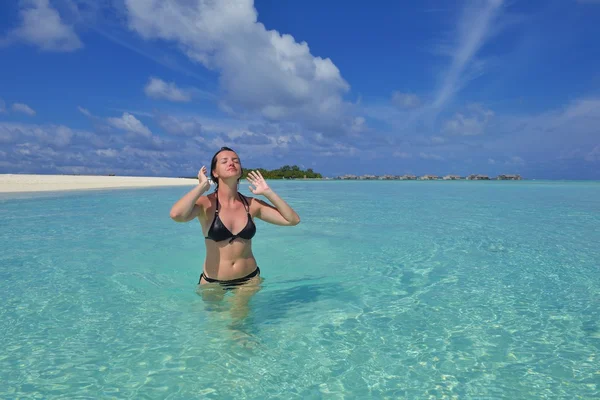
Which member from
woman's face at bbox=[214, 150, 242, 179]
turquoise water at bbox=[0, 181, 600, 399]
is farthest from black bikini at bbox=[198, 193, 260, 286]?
woman's face at bbox=[214, 150, 242, 179]

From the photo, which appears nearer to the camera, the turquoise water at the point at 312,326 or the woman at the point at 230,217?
the turquoise water at the point at 312,326

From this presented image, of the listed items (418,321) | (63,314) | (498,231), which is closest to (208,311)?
(63,314)

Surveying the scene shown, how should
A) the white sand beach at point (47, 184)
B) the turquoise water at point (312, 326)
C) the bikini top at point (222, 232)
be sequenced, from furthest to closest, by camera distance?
the white sand beach at point (47, 184)
the bikini top at point (222, 232)
the turquoise water at point (312, 326)

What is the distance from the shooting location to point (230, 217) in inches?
192

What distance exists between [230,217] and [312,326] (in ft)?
5.46

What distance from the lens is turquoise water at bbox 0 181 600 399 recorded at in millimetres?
3334

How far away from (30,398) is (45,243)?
8.19 metres

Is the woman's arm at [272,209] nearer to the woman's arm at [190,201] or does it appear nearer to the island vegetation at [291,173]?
the woman's arm at [190,201]

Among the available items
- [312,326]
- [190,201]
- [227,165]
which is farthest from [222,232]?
[312,326]

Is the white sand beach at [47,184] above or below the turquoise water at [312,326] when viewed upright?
above

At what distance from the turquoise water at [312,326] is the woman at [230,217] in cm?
36

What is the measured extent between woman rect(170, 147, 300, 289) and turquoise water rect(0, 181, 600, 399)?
1.17ft

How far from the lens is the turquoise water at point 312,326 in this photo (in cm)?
333

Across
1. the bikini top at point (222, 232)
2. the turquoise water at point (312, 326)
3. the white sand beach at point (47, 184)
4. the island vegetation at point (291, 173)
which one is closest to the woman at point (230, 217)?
the bikini top at point (222, 232)
